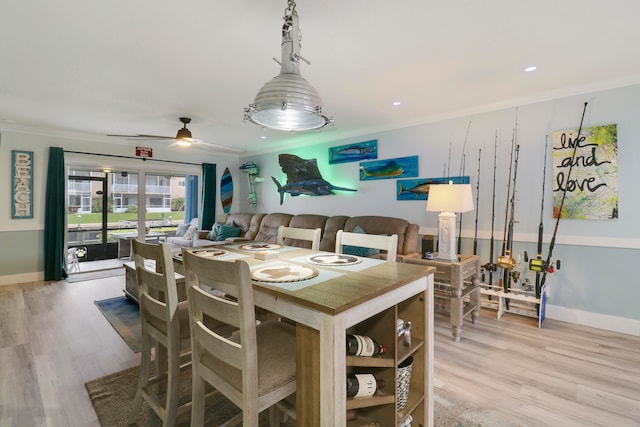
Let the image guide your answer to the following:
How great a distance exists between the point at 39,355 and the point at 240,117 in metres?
3.03

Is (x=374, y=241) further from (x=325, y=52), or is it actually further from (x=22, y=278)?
(x=22, y=278)

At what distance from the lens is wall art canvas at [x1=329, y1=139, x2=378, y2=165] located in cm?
436

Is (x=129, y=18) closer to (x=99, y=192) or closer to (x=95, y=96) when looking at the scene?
(x=95, y=96)

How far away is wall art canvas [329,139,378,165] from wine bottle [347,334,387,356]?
3392mm

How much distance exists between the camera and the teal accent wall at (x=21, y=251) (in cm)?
425

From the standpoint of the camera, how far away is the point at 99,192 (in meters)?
5.29

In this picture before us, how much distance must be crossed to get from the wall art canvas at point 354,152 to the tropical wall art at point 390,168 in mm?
118

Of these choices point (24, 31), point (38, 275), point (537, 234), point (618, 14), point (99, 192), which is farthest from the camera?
point (99, 192)

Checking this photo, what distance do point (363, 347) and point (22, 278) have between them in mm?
5490

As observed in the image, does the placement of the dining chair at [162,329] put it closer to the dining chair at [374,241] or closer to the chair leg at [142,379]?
the chair leg at [142,379]

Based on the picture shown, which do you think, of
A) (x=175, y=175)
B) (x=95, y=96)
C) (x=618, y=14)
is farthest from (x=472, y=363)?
(x=175, y=175)

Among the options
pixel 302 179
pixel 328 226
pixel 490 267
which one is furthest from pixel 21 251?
pixel 490 267

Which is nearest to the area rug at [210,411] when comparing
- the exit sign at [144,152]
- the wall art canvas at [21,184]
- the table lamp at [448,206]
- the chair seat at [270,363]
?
the chair seat at [270,363]

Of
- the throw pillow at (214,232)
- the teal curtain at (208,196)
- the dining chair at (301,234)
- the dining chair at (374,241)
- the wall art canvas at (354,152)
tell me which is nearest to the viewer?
the dining chair at (374,241)
